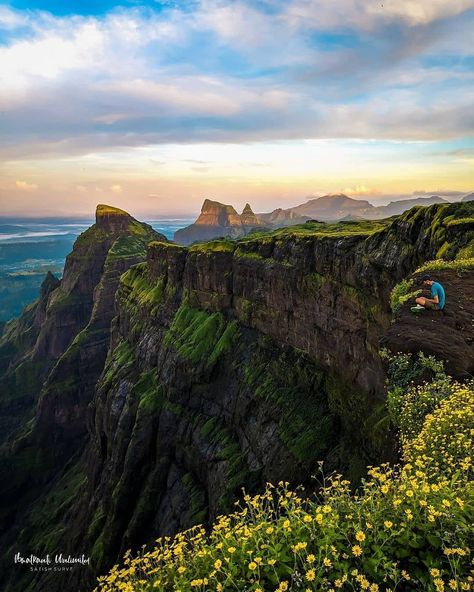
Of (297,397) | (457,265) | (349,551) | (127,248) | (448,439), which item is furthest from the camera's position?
(127,248)

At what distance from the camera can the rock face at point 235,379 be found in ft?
124

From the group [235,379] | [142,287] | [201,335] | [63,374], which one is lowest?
[63,374]

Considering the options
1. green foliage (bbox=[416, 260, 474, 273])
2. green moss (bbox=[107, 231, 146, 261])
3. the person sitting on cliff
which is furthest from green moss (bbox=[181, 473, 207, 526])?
green moss (bbox=[107, 231, 146, 261])

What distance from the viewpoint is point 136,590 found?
8.02 meters

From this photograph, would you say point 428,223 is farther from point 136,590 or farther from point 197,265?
point 197,265

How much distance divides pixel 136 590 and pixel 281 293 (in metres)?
47.5

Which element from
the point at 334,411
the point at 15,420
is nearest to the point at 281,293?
the point at 334,411

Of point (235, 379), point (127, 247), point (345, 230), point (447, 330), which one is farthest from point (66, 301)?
point (447, 330)

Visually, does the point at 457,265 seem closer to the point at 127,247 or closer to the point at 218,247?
the point at 218,247

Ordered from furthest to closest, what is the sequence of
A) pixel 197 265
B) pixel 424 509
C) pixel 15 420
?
pixel 15 420
pixel 197 265
pixel 424 509

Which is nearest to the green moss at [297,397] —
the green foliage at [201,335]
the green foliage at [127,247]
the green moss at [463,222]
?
the green foliage at [201,335]

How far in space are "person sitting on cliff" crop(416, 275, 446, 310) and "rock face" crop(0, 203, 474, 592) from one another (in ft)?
23.6

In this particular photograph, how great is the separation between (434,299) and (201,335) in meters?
53.4

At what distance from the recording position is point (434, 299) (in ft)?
60.1
